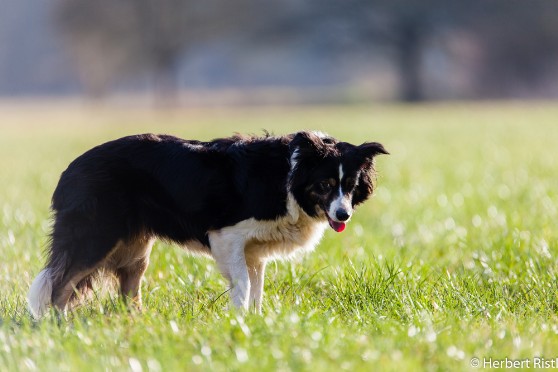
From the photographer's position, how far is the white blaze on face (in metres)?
4.95

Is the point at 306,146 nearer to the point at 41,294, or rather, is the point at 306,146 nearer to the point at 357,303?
the point at 357,303

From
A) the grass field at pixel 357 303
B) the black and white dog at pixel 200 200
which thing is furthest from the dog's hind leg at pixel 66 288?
the grass field at pixel 357 303

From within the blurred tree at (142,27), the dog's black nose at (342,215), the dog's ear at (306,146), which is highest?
the dog's ear at (306,146)

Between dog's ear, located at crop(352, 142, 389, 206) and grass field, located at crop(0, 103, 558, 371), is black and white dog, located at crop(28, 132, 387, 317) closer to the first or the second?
dog's ear, located at crop(352, 142, 389, 206)

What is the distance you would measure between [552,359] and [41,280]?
3040 millimetres

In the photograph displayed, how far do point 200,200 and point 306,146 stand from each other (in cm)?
75

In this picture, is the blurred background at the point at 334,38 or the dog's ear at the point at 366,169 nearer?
the dog's ear at the point at 366,169

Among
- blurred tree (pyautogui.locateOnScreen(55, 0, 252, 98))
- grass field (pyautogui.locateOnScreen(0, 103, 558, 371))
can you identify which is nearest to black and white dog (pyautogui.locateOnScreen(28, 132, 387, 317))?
grass field (pyautogui.locateOnScreen(0, 103, 558, 371))

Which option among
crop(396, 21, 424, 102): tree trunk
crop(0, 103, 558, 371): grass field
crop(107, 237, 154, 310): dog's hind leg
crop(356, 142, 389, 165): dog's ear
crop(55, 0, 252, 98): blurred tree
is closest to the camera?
crop(0, 103, 558, 371): grass field

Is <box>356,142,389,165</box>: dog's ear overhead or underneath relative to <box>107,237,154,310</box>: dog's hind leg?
overhead

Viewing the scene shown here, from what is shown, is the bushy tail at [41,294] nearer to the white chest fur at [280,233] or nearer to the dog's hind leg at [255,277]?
the white chest fur at [280,233]

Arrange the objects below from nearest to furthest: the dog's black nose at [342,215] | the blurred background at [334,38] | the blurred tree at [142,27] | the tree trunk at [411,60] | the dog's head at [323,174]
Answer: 1. the dog's black nose at [342,215]
2. the dog's head at [323,174]
3. the blurred tree at [142,27]
4. the blurred background at [334,38]
5. the tree trunk at [411,60]

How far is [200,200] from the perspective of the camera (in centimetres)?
512

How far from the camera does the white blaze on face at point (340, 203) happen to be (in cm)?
495
